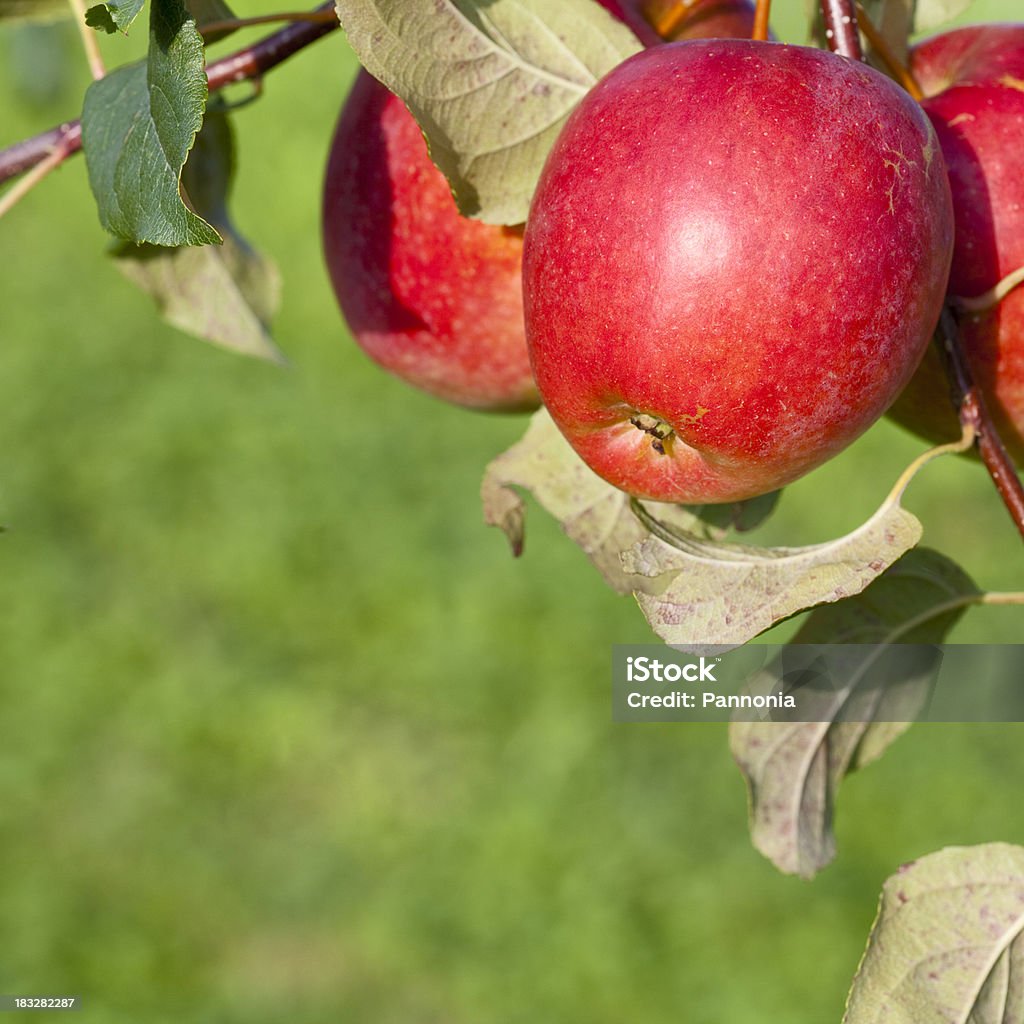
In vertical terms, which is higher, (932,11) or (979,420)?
(932,11)

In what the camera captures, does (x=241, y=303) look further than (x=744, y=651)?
Yes

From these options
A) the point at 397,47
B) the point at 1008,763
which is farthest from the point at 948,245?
the point at 1008,763

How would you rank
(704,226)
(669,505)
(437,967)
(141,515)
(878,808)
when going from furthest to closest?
(141,515) < (878,808) < (437,967) < (669,505) < (704,226)

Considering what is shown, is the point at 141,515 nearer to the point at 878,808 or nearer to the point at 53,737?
the point at 53,737

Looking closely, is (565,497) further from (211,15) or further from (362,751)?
(362,751)

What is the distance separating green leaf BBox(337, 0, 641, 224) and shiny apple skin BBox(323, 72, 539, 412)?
0.11m

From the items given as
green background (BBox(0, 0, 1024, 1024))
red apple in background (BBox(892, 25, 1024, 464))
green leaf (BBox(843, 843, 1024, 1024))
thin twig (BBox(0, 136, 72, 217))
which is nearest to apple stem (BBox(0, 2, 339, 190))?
thin twig (BBox(0, 136, 72, 217))

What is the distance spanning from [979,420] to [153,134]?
0.48 meters

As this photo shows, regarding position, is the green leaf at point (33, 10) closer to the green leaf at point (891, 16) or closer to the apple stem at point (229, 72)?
the apple stem at point (229, 72)

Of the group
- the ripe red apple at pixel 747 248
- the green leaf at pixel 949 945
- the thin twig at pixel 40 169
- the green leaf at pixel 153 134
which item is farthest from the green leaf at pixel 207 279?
the green leaf at pixel 949 945

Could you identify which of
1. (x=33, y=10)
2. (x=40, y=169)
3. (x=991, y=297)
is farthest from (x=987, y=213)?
(x=33, y=10)

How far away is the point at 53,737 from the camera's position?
103 inches

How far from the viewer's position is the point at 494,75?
0.80 m

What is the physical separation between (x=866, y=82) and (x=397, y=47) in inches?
9.7
